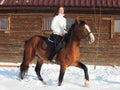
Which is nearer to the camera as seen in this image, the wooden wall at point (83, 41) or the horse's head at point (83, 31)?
the horse's head at point (83, 31)

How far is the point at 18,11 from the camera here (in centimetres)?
1925

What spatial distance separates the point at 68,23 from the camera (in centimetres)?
1900

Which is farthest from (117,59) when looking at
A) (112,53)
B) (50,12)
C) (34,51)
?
(34,51)

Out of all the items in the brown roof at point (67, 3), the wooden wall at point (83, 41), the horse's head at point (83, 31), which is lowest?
the wooden wall at point (83, 41)

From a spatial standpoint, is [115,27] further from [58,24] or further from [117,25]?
[58,24]

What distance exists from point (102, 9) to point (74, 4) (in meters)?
1.49

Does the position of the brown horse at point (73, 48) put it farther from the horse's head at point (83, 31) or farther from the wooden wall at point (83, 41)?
the wooden wall at point (83, 41)

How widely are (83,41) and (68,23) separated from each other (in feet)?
4.18

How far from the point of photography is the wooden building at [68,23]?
60.3 feet

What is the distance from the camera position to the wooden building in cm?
1839

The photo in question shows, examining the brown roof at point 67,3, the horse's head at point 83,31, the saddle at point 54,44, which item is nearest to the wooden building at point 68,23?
the brown roof at point 67,3

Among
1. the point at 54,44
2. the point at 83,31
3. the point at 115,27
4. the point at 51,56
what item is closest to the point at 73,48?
A: the point at 83,31

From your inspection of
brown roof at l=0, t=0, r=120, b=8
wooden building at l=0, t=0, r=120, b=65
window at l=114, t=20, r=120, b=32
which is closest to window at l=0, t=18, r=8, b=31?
wooden building at l=0, t=0, r=120, b=65

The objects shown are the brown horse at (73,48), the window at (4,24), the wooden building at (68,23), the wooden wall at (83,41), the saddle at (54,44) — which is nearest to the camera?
the brown horse at (73,48)
